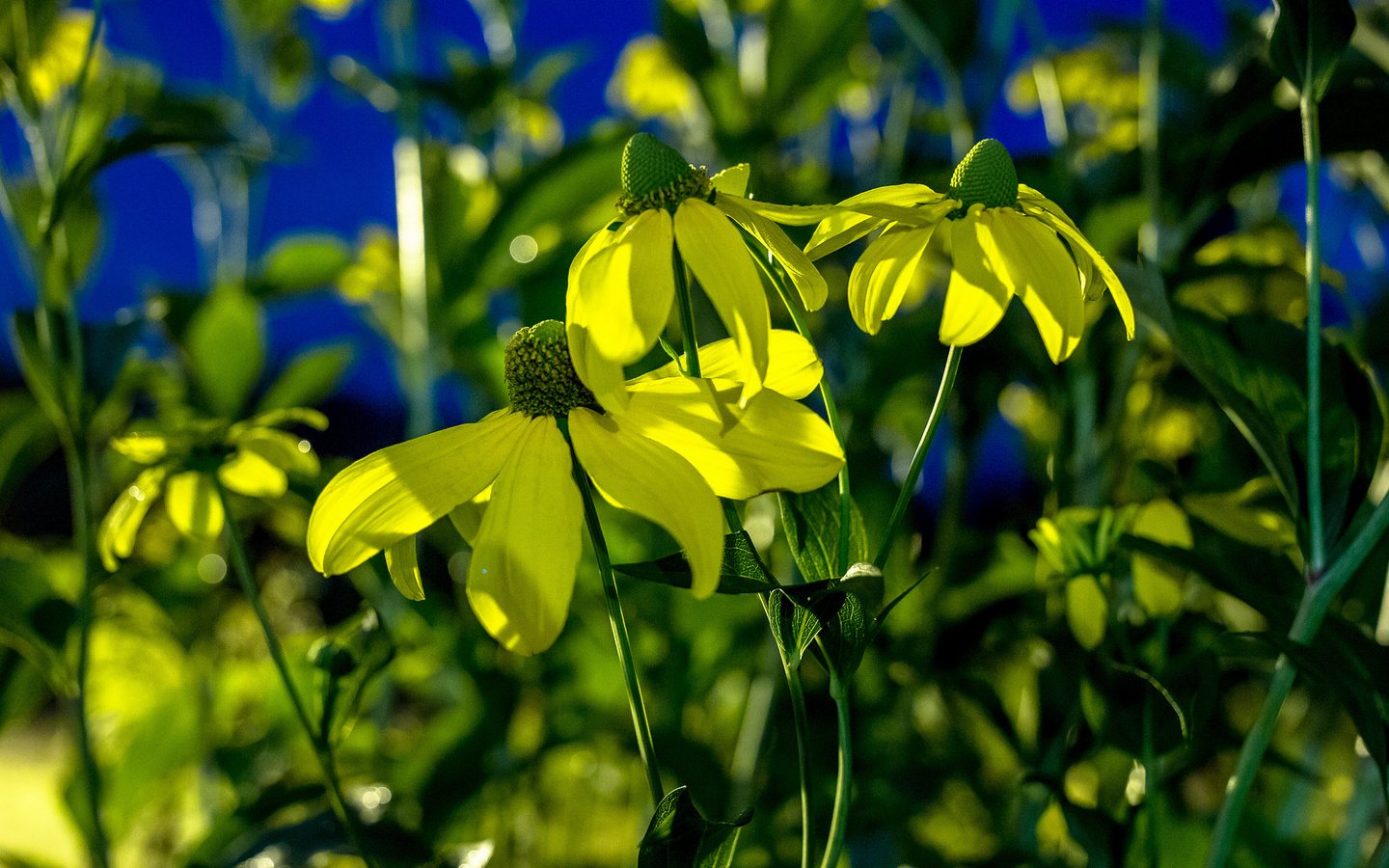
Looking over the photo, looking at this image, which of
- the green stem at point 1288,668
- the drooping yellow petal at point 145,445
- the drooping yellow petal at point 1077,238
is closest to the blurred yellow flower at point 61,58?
the drooping yellow petal at point 145,445

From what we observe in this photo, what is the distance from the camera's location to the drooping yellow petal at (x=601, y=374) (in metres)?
0.23

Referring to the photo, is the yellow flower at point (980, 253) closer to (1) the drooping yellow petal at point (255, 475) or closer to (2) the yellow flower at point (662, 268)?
(2) the yellow flower at point (662, 268)

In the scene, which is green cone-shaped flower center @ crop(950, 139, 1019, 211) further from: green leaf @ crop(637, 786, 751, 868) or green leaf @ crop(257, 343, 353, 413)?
green leaf @ crop(257, 343, 353, 413)

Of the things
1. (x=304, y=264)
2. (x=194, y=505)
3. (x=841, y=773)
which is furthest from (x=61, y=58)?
(x=841, y=773)

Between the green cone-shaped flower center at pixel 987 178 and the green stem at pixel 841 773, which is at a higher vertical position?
the green cone-shaped flower center at pixel 987 178

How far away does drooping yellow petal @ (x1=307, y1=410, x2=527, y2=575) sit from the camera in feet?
0.84

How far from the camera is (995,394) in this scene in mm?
753

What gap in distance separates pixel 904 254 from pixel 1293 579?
0.28 metres

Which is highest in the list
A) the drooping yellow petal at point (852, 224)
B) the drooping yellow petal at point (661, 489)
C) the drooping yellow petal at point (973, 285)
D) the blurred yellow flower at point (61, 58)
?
the blurred yellow flower at point (61, 58)

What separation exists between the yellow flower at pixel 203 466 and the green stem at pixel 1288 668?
37 centimetres

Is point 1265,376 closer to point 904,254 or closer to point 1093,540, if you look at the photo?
point 1093,540

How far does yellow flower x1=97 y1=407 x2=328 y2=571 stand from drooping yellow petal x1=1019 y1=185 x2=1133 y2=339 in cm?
28

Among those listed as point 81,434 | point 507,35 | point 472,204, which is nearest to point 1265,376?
→ point 81,434

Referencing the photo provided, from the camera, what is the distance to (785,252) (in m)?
0.26
